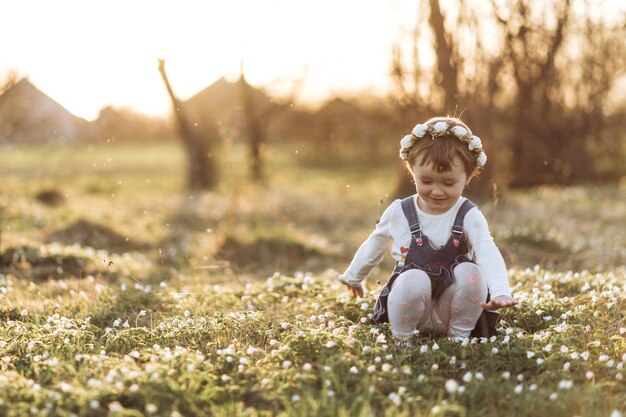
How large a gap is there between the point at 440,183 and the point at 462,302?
3.03ft

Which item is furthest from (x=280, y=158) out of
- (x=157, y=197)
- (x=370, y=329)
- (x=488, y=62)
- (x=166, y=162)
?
(x=370, y=329)

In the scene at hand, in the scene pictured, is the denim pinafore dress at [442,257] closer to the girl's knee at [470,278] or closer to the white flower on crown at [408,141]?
the girl's knee at [470,278]

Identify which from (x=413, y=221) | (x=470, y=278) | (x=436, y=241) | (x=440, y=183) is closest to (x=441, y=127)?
(x=440, y=183)

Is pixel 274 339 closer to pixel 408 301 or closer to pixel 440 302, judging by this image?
pixel 408 301

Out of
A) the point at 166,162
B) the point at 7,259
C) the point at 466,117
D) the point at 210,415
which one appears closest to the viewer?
the point at 210,415

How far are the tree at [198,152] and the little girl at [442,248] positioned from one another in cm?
1515

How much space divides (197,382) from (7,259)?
19.2 ft

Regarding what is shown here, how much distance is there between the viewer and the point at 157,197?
1838cm

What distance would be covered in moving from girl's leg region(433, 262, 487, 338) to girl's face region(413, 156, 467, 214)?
527 mm

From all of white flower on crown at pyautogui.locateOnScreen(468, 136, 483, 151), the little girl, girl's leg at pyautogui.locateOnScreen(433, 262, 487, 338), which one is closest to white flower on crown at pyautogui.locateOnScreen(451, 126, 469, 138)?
the little girl

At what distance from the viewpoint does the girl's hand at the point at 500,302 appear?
4.54 meters

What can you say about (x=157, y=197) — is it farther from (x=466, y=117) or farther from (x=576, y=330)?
(x=576, y=330)

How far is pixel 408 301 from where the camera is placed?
4832 mm

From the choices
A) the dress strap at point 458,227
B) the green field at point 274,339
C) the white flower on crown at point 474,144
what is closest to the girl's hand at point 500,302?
the green field at point 274,339
